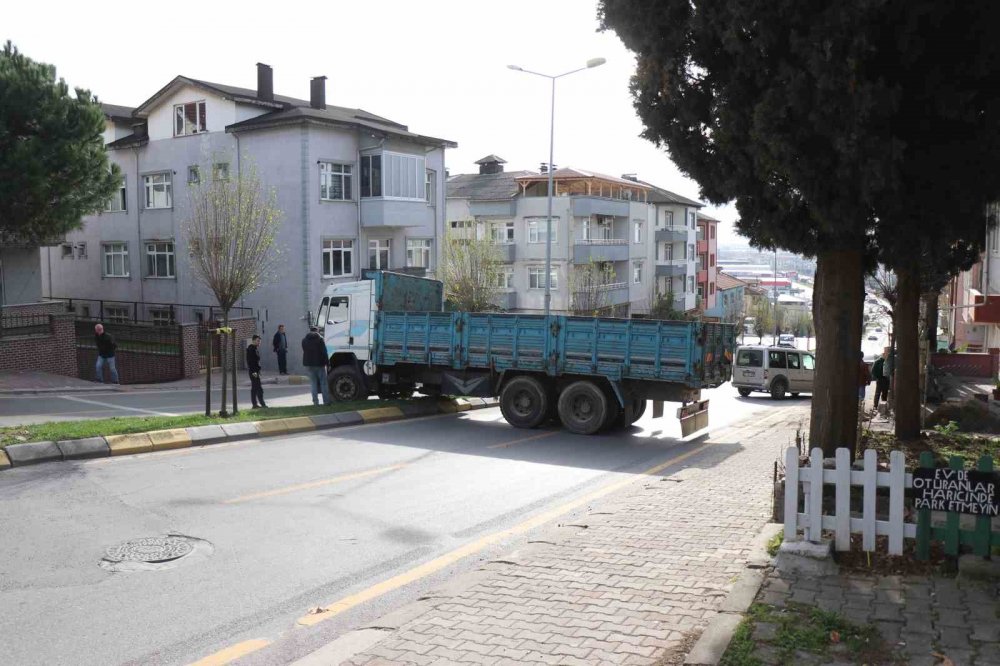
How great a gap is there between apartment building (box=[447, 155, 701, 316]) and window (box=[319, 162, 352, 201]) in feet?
39.7

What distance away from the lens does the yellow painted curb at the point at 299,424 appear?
54.0 ft

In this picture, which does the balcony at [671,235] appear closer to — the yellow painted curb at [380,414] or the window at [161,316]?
the window at [161,316]

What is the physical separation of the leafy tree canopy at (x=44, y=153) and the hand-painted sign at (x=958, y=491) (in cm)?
2596

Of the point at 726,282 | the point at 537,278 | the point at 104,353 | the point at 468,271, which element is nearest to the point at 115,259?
the point at 468,271

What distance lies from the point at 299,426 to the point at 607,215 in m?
43.9

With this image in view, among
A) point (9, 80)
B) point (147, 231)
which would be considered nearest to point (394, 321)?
point (9, 80)

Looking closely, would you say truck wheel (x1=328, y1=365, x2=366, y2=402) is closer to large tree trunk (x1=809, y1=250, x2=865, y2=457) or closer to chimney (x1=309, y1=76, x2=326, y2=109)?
large tree trunk (x1=809, y1=250, x2=865, y2=457)

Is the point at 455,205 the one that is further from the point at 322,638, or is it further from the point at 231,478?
the point at 322,638

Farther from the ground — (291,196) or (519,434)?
(291,196)

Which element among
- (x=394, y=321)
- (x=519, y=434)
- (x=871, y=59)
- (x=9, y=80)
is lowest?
(x=519, y=434)

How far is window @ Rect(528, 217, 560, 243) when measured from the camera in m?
53.6

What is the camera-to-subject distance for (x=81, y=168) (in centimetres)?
2750

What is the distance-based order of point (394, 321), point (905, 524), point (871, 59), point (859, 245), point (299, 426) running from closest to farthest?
point (905, 524) → point (871, 59) → point (859, 245) → point (299, 426) → point (394, 321)

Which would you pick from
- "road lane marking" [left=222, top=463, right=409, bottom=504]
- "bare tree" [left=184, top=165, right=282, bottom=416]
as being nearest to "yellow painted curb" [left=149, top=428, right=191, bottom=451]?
"road lane marking" [left=222, top=463, right=409, bottom=504]
